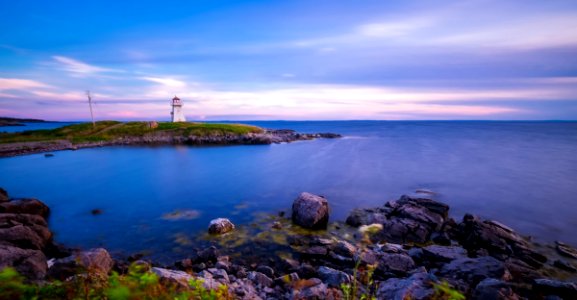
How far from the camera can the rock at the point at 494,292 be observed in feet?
27.5

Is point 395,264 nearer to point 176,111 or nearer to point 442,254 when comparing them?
point 442,254

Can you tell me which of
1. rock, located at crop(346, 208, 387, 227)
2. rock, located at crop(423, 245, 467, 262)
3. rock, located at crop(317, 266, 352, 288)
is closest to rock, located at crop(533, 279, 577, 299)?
rock, located at crop(423, 245, 467, 262)

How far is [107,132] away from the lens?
82250mm

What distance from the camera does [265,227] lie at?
19.0 metres

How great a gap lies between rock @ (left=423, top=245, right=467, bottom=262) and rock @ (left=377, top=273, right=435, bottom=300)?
4.00 metres

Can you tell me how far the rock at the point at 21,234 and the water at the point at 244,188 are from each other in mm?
1772

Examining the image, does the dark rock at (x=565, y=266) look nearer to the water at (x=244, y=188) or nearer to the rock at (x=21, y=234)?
the water at (x=244, y=188)

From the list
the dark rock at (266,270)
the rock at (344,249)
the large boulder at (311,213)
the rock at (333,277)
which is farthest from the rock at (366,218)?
the dark rock at (266,270)

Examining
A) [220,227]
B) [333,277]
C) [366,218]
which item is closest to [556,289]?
[333,277]

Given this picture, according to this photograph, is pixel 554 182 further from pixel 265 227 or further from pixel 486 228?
pixel 265 227

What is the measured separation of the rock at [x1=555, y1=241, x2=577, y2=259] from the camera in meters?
15.3

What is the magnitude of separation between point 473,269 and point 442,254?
7.36 ft

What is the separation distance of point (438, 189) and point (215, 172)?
2849 cm

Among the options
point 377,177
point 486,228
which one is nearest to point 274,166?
point 377,177
